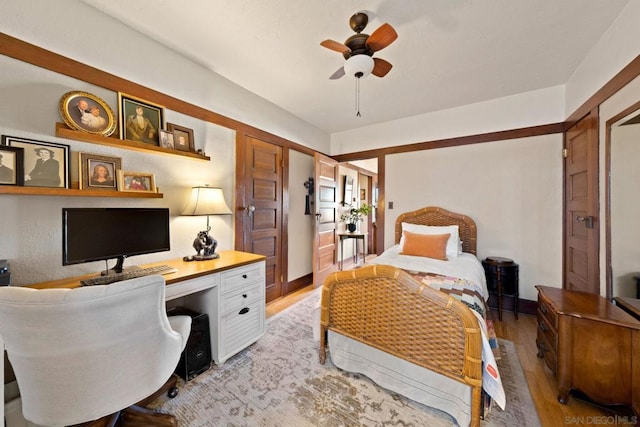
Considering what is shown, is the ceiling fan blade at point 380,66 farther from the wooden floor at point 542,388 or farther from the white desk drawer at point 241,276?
the wooden floor at point 542,388

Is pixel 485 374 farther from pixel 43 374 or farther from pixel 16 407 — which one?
pixel 16 407

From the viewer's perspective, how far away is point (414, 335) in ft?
4.98

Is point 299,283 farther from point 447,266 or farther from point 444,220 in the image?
point 444,220

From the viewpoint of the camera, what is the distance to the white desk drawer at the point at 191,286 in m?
1.59

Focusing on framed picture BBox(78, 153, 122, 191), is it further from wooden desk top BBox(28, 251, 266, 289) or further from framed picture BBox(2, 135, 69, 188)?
wooden desk top BBox(28, 251, 266, 289)

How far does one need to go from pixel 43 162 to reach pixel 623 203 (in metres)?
4.17

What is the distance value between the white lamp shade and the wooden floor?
2.79 metres

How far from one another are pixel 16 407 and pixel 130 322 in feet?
3.63

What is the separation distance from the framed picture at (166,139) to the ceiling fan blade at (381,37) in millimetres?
1819

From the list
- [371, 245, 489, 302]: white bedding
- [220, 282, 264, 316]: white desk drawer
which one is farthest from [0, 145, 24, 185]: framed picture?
[371, 245, 489, 302]: white bedding

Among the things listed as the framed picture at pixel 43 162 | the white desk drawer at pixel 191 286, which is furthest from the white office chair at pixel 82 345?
the framed picture at pixel 43 162

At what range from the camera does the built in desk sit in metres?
1.75

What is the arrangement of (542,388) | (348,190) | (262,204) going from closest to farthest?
(542,388), (262,204), (348,190)

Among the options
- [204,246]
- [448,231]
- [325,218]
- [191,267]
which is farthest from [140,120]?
[448,231]
